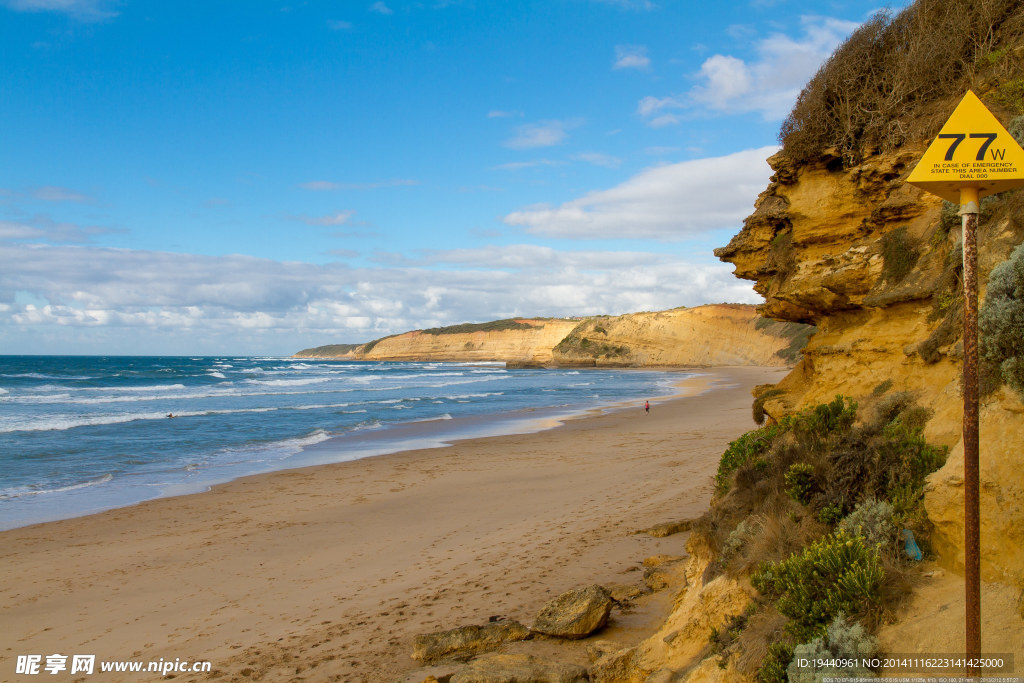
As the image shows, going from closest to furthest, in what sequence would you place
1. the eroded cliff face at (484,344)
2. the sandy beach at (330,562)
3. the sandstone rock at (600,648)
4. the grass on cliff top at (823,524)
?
the grass on cliff top at (823,524)
the sandstone rock at (600,648)
the sandy beach at (330,562)
the eroded cliff face at (484,344)

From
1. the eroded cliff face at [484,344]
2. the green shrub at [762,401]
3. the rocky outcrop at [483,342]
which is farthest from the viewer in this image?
the rocky outcrop at [483,342]

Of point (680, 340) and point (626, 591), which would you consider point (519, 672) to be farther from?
point (680, 340)

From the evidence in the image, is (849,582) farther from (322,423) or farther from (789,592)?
(322,423)

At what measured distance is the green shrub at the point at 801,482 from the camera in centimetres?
509

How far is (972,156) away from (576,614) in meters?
4.69

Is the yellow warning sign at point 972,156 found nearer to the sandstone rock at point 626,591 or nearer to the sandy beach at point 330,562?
the sandy beach at point 330,562

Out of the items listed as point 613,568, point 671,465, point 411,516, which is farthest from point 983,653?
point 671,465

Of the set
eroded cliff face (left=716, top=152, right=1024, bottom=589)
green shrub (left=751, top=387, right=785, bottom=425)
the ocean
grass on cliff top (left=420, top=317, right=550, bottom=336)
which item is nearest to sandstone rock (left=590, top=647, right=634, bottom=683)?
eroded cliff face (left=716, top=152, right=1024, bottom=589)

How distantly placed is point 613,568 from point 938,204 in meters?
5.48

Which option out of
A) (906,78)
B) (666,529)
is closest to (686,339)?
(666,529)

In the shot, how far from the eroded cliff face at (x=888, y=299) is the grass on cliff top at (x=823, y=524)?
28cm

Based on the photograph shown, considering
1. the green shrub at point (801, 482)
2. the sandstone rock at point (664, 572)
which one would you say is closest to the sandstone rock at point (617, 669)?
the sandstone rock at point (664, 572)

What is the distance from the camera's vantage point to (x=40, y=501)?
1210cm

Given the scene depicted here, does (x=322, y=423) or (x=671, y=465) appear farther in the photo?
(x=322, y=423)
